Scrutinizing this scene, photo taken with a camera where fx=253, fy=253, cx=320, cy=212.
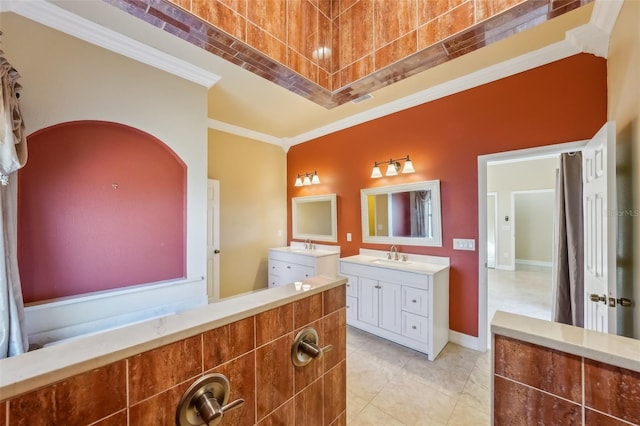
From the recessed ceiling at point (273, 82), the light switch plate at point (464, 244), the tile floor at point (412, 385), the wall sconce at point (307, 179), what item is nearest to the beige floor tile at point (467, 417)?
the tile floor at point (412, 385)

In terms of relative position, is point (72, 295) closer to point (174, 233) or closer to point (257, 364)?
point (174, 233)

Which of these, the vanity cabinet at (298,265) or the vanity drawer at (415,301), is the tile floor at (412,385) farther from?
the vanity cabinet at (298,265)

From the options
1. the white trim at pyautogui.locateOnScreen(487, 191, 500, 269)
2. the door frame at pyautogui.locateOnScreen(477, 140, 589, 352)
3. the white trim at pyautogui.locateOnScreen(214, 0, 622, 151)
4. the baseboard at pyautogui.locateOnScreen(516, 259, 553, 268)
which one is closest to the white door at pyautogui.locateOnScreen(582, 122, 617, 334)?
the door frame at pyautogui.locateOnScreen(477, 140, 589, 352)

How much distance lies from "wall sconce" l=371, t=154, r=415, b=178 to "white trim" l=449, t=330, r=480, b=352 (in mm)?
1864

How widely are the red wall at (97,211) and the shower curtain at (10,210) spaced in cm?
25

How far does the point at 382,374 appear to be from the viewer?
87.7 inches

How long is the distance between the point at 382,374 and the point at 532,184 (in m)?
6.09

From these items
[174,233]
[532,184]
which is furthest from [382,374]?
[532,184]

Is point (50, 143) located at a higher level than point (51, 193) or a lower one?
higher

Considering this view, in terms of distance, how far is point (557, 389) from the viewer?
0.80 m

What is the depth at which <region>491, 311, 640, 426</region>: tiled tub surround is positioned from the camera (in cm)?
72

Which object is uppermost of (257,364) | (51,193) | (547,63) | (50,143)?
(547,63)

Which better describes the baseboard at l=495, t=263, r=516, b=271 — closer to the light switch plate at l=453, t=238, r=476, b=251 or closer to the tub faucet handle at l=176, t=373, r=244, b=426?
the light switch plate at l=453, t=238, r=476, b=251

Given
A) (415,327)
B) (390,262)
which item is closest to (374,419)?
(415,327)
